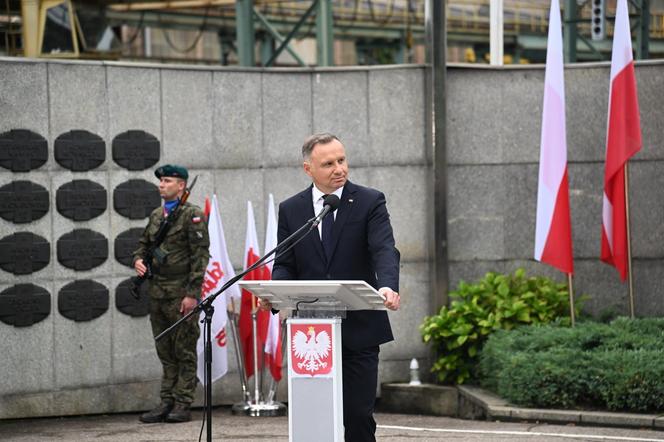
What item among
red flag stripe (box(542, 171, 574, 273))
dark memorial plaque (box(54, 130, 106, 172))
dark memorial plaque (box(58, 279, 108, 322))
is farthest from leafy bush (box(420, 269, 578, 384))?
dark memorial plaque (box(54, 130, 106, 172))

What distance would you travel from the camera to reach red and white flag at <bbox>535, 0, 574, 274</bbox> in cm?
1113

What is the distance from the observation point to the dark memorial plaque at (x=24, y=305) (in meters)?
10.7

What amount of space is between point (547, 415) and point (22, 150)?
16.6ft

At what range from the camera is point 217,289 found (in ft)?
35.3

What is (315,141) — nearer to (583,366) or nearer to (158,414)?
(583,366)

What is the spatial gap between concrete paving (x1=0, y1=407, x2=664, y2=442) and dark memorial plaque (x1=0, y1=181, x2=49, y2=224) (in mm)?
1795

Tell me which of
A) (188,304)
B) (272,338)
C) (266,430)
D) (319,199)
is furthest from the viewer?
(272,338)

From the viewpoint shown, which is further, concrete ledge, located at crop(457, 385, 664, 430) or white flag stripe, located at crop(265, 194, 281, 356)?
white flag stripe, located at crop(265, 194, 281, 356)

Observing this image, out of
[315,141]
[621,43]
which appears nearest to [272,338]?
[621,43]

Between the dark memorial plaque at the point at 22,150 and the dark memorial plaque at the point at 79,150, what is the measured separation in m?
0.15

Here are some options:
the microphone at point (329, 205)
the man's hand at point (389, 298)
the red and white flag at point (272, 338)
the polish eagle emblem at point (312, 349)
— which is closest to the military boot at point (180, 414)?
the red and white flag at point (272, 338)

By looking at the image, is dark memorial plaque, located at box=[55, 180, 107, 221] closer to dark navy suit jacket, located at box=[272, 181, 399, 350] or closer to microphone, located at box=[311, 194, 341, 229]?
dark navy suit jacket, located at box=[272, 181, 399, 350]

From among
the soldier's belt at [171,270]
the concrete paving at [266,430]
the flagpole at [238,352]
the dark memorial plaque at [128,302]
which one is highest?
the soldier's belt at [171,270]

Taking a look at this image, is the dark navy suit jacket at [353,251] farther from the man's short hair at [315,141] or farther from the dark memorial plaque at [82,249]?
the dark memorial plaque at [82,249]
